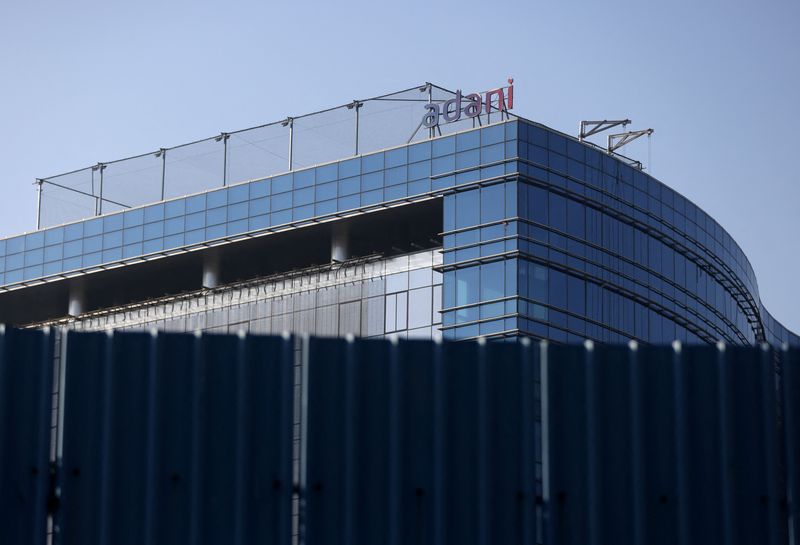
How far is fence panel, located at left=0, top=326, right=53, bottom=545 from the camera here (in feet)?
86.3

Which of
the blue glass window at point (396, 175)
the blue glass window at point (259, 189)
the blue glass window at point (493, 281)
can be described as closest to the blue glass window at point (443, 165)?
the blue glass window at point (396, 175)

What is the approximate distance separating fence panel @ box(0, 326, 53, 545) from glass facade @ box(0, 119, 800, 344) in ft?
181

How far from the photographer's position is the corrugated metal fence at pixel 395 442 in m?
26.3

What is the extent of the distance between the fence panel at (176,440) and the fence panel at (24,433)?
0.36 m

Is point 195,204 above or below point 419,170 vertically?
above

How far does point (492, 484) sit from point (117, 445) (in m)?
5.65

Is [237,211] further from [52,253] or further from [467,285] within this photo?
[467,285]

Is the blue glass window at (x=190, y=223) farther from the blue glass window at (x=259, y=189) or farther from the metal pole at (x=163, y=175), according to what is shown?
the blue glass window at (x=259, y=189)

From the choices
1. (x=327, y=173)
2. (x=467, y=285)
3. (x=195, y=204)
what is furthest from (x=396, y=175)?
(x=195, y=204)

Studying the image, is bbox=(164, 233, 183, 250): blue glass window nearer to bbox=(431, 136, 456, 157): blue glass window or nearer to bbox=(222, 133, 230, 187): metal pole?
bbox=(222, 133, 230, 187): metal pole

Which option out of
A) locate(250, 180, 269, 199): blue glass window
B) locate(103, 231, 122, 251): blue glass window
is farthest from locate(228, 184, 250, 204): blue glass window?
locate(103, 231, 122, 251): blue glass window

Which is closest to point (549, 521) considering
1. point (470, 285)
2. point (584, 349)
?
point (584, 349)

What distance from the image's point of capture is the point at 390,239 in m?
93.2

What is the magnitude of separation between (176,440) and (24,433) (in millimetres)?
2295
